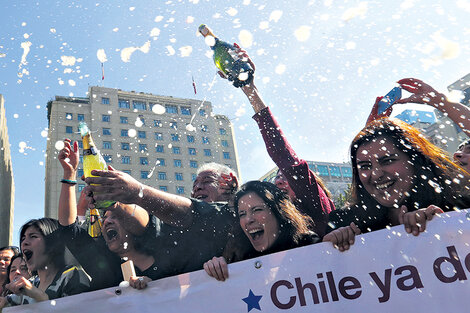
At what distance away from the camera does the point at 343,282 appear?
244 cm

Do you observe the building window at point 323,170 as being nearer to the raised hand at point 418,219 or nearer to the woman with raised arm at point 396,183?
the woman with raised arm at point 396,183

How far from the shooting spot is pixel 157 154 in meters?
56.6

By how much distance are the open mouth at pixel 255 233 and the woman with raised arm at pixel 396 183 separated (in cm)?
51

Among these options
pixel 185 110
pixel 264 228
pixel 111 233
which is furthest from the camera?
pixel 185 110

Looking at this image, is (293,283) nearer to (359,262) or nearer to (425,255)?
(359,262)

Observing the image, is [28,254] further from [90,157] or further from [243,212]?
[243,212]

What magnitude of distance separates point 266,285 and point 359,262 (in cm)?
61

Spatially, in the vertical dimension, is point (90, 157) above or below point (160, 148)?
below

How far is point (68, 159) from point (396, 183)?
2792mm

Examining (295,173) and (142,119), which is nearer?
(295,173)

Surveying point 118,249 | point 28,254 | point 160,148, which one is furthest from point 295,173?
point 160,148

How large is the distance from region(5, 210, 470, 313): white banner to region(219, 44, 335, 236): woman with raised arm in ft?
2.51

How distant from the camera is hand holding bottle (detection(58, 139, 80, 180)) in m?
3.66

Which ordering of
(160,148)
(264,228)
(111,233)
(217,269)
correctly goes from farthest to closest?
(160,148) < (111,233) < (264,228) < (217,269)
